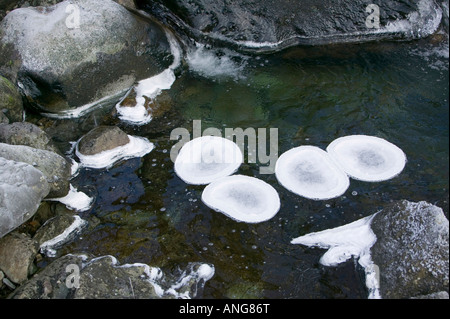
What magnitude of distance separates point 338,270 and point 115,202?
2.43m

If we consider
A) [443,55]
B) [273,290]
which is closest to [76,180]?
[273,290]

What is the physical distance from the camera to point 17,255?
4332 millimetres

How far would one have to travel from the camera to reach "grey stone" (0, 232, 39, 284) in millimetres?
4254

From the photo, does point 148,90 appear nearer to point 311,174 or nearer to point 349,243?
point 311,174

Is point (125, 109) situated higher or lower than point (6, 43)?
lower

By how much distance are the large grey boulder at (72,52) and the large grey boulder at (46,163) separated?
1274 mm

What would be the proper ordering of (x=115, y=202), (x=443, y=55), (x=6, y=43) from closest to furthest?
(x=115, y=202) → (x=6, y=43) → (x=443, y=55)

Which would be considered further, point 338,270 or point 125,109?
point 125,109

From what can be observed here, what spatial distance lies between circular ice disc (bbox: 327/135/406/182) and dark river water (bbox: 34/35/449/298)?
3.8 inches

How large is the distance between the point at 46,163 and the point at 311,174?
9.51ft

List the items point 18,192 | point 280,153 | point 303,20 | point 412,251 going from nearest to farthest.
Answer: point 412,251, point 18,192, point 280,153, point 303,20

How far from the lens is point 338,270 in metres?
4.20

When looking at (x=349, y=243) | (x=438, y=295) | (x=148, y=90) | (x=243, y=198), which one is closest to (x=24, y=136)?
(x=148, y=90)
